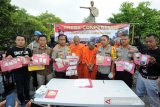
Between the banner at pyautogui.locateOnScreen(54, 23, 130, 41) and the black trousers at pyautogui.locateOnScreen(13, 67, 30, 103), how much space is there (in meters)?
5.15

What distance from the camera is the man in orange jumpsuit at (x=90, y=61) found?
7.36 metres

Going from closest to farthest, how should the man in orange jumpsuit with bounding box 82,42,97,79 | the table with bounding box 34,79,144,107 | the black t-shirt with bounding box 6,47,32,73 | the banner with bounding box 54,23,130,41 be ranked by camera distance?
the table with bounding box 34,79,144,107 < the black t-shirt with bounding box 6,47,32,73 < the man in orange jumpsuit with bounding box 82,42,97,79 < the banner with bounding box 54,23,130,41

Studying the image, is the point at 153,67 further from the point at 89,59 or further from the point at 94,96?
the point at 89,59

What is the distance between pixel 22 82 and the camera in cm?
642

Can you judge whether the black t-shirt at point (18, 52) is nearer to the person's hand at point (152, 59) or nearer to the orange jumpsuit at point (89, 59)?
the orange jumpsuit at point (89, 59)

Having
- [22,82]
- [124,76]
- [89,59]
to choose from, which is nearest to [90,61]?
[89,59]

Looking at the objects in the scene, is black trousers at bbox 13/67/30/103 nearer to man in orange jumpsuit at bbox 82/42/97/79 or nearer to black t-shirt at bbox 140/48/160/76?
man in orange jumpsuit at bbox 82/42/97/79

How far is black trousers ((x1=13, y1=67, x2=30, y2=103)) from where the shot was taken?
6.33 metres

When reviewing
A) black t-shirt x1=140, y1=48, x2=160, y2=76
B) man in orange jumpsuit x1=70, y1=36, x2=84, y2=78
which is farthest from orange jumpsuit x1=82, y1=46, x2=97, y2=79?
black t-shirt x1=140, y1=48, x2=160, y2=76

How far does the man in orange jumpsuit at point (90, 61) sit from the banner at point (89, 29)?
403cm

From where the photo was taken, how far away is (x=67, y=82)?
16.1 feet

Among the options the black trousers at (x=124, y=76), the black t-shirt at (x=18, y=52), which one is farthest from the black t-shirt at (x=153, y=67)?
the black t-shirt at (x=18, y=52)

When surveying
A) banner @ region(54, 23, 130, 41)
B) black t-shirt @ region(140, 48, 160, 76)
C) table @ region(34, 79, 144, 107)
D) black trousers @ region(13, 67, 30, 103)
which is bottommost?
black trousers @ region(13, 67, 30, 103)

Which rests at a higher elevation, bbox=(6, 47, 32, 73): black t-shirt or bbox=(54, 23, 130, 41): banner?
bbox=(54, 23, 130, 41): banner
